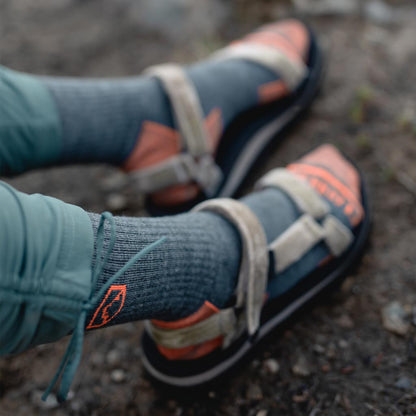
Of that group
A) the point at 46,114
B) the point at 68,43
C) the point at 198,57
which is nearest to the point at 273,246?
the point at 46,114

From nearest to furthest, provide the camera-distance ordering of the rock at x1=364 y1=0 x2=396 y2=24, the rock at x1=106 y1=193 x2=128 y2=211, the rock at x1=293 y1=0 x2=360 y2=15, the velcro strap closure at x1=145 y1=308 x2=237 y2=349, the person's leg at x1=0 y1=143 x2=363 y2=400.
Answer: the person's leg at x1=0 y1=143 x2=363 y2=400
the velcro strap closure at x1=145 y1=308 x2=237 y2=349
the rock at x1=106 y1=193 x2=128 y2=211
the rock at x1=364 y1=0 x2=396 y2=24
the rock at x1=293 y1=0 x2=360 y2=15

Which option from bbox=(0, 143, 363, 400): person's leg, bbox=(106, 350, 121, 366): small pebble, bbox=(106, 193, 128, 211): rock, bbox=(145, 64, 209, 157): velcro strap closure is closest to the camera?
bbox=(0, 143, 363, 400): person's leg

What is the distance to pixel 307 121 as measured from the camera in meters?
1.81

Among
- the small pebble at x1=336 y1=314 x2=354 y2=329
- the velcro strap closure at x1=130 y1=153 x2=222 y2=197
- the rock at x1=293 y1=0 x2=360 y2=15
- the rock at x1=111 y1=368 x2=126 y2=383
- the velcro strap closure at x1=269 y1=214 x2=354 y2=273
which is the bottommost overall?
the rock at x1=111 y1=368 x2=126 y2=383

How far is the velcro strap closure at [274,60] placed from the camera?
167 cm

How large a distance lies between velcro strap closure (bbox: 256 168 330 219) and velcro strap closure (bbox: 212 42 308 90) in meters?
0.56

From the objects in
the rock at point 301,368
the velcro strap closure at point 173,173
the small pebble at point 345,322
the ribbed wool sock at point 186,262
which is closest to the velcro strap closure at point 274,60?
the velcro strap closure at point 173,173

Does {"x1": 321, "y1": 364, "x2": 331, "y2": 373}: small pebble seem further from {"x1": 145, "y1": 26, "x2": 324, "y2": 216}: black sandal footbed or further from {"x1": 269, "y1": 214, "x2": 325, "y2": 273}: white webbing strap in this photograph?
{"x1": 145, "y1": 26, "x2": 324, "y2": 216}: black sandal footbed

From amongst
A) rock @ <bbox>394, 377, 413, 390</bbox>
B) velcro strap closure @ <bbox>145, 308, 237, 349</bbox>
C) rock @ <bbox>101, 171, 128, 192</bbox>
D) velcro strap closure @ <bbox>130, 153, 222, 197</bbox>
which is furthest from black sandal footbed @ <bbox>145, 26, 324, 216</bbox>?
rock @ <bbox>394, 377, 413, 390</bbox>

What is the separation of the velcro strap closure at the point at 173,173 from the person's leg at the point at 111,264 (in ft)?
0.99

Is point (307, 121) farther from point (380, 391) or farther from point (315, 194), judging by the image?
point (380, 391)

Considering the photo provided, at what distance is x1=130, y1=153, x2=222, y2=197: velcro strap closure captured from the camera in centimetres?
143

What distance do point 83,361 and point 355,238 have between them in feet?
3.10

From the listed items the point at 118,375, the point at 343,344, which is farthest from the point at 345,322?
the point at 118,375
